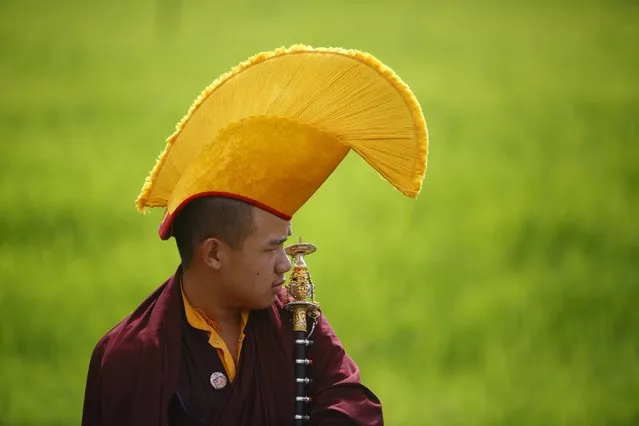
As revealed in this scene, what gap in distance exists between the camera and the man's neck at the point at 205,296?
9.58 ft

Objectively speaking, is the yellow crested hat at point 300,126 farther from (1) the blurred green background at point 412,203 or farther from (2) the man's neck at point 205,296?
(1) the blurred green background at point 412,203

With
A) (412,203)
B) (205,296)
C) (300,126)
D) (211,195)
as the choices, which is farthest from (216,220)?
(412,203)

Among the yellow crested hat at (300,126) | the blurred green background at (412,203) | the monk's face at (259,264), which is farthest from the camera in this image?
the blurred green background at (412,203)

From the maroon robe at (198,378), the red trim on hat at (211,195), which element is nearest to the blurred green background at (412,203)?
the maroon robe at (198,378)

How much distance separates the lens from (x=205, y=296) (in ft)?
9.59

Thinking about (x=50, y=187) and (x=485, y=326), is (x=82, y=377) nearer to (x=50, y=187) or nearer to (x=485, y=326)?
(x=50, y=187)

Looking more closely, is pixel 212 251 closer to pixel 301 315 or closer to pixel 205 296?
pixel 205 296

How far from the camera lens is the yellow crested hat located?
2.73 meters

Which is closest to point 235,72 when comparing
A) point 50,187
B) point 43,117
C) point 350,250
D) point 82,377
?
point 82,377

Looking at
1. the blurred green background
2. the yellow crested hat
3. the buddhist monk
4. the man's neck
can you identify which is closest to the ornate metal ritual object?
the buddhist monk

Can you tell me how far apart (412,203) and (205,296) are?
2.76 m

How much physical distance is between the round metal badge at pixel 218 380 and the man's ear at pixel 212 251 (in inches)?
10.4

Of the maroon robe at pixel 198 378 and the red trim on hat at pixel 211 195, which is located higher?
the red trim on hat at pixel 211 195

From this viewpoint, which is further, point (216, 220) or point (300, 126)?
point (216, 220)
